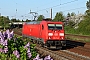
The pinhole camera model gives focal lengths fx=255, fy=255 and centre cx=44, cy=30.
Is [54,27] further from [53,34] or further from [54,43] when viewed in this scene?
[54,43]

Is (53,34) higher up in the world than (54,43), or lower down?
higher up

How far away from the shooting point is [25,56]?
6.82 metres

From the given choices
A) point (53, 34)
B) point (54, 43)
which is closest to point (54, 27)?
point (53, 34)

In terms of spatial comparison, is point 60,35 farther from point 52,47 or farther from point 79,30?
point 79,30

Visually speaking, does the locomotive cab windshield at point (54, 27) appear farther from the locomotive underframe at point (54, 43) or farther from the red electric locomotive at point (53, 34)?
the locomotive underframe at point (54, 43)

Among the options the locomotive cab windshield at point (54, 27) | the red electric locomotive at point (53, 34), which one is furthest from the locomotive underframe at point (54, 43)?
the locomotive cab windshield at point (54, 27)

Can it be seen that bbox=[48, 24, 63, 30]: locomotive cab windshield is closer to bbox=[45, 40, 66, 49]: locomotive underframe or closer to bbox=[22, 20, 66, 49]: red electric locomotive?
bbox=[22, 20, 66, 49]: red electric locomotive

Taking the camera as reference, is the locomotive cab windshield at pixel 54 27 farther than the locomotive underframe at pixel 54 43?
Yes

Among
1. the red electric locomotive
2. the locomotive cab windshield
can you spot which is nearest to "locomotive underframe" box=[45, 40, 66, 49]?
the red electric locomotive

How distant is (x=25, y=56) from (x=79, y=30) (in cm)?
4868

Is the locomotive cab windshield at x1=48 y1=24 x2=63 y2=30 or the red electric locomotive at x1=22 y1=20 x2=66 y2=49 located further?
the locomotive cab windshield at x1=48 y1=24 x2=63 y2=30

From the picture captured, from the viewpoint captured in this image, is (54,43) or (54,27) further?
(54,27)

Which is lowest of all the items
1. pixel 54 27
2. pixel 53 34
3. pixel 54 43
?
pixel 54 43

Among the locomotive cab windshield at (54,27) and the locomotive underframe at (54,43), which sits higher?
the locomotive cab windshield at (54,27)
